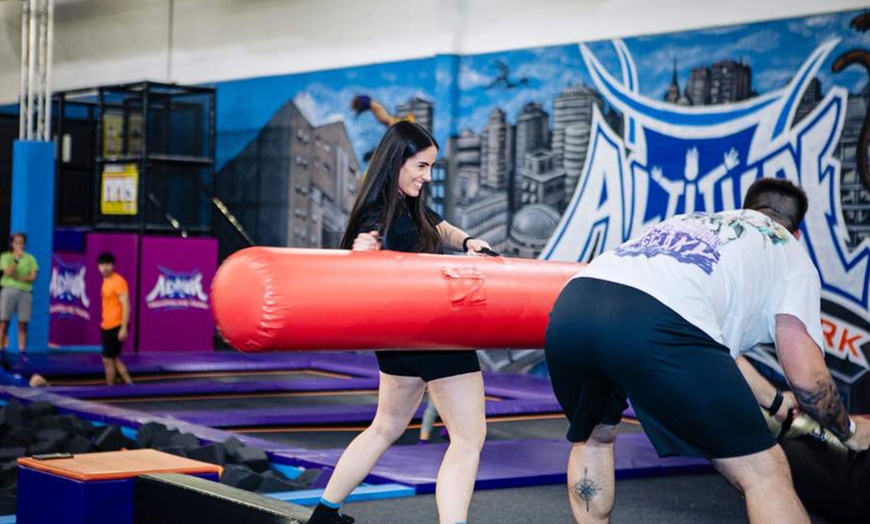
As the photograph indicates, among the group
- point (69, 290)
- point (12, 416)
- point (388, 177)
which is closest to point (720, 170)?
point (12, 416)

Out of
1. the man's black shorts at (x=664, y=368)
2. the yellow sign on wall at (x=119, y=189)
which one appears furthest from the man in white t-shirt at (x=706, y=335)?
the yellow sign on wall at (x=119, y=189)

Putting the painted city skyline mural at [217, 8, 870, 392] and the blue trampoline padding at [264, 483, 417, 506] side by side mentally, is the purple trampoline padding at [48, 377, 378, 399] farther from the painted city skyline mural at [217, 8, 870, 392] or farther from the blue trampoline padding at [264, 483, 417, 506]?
the blue trampoline padding at [264, 483, 417, 506]

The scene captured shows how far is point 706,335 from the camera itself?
2.91m

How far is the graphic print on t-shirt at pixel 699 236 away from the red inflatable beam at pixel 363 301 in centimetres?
70

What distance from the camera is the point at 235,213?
537 inches

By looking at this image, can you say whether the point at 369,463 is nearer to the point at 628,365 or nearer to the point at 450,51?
the point at 628,365

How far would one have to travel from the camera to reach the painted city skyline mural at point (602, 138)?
8406mm

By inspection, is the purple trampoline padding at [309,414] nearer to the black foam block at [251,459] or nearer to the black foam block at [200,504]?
the black foam block at [251,459]

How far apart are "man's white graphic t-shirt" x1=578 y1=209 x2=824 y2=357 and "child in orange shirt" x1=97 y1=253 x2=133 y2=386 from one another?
665cm

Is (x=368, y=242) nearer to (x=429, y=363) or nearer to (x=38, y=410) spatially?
(x=429, y=363)

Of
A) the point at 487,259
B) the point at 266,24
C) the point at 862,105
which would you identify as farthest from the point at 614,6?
the point at 487,259

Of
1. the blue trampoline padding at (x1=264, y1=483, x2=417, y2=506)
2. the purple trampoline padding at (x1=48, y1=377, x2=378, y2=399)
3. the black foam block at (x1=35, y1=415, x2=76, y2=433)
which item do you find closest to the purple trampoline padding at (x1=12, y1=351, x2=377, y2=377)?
the purple trampoline padding at (x1=48, y1=377, x2=378, y2=399)

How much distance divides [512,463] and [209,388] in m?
4.19

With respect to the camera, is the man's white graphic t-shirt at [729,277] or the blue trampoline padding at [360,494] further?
the blue trampoline padding at [360,494]
